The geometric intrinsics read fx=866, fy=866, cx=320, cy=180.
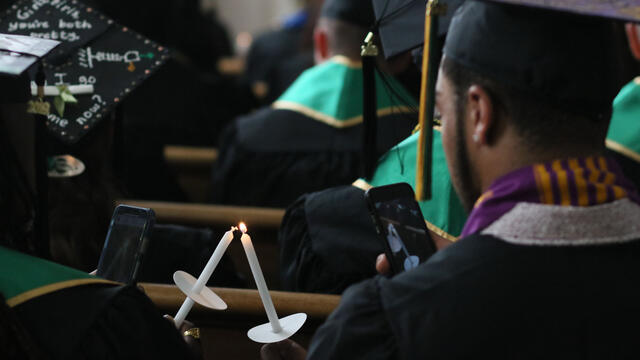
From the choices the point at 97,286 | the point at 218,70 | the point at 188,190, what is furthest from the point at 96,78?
the point at 218,70

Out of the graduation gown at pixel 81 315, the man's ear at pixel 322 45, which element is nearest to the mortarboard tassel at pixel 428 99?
the graduation gown at pixel 81 315

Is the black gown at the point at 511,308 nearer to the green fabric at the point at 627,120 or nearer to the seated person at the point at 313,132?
the green fabric at the point at 627,120

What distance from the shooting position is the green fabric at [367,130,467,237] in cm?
222

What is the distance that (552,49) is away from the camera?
137cm

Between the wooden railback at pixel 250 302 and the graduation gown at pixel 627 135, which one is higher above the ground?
the graduation gown at pixel 627 135

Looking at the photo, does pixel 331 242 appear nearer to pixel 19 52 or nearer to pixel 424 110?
pixel 424 110

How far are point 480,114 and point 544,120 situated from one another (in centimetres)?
10

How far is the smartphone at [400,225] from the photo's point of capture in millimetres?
1691

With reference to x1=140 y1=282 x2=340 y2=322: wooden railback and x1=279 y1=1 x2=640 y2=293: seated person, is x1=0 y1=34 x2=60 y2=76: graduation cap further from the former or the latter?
x1=279 y1=1 x2=640 y2=293: seated person

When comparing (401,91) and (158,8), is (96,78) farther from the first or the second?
(158,8)

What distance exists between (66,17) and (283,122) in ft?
4.27

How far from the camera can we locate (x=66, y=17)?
2.47 m

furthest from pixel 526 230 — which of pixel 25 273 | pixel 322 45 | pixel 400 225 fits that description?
pixel 322 45

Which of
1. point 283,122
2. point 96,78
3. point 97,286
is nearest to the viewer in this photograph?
point 97,286
